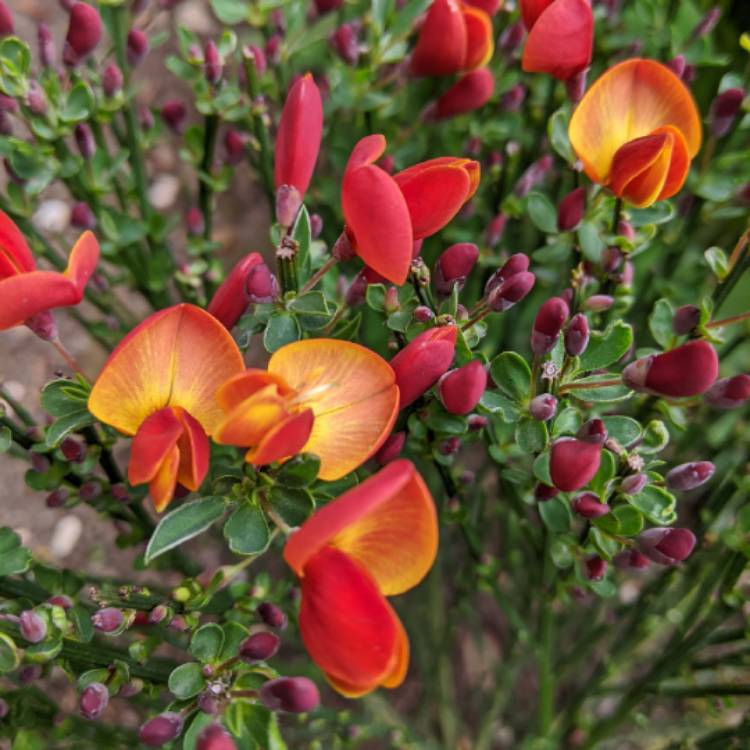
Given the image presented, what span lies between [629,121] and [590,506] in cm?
36

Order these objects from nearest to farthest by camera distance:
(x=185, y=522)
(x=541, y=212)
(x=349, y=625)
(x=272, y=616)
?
(x=349, y=625) < (x=185, y=522) < (x=272, y=616) < (x=541, y=212)

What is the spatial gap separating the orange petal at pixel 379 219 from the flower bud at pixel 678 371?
0.21m

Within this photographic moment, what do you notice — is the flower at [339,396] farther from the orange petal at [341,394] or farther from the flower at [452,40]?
the flower at [452,40]

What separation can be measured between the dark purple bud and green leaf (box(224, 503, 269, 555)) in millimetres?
69

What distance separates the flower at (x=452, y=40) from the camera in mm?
819

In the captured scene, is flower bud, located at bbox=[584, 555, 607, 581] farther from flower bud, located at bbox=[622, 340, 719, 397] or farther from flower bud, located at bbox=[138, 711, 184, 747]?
flower bud, located at bbox=[138, 711, 184, 747]

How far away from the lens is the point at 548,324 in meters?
0.67

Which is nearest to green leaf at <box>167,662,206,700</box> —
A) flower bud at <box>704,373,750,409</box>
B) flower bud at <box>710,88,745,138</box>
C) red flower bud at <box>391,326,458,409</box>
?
red flower bud at <box>391,326,458,409</box>

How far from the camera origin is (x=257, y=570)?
1.46 m

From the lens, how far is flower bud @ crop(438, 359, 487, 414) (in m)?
0.63

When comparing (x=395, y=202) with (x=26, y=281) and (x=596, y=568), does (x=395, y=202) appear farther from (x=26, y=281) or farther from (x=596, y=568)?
(x=596, y=568)

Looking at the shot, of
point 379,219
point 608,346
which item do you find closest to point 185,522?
point 379,219

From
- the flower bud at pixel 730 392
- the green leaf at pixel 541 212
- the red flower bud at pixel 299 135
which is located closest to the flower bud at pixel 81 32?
the red flower bud at pixel 299 135

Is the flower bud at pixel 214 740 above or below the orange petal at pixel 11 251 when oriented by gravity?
below
